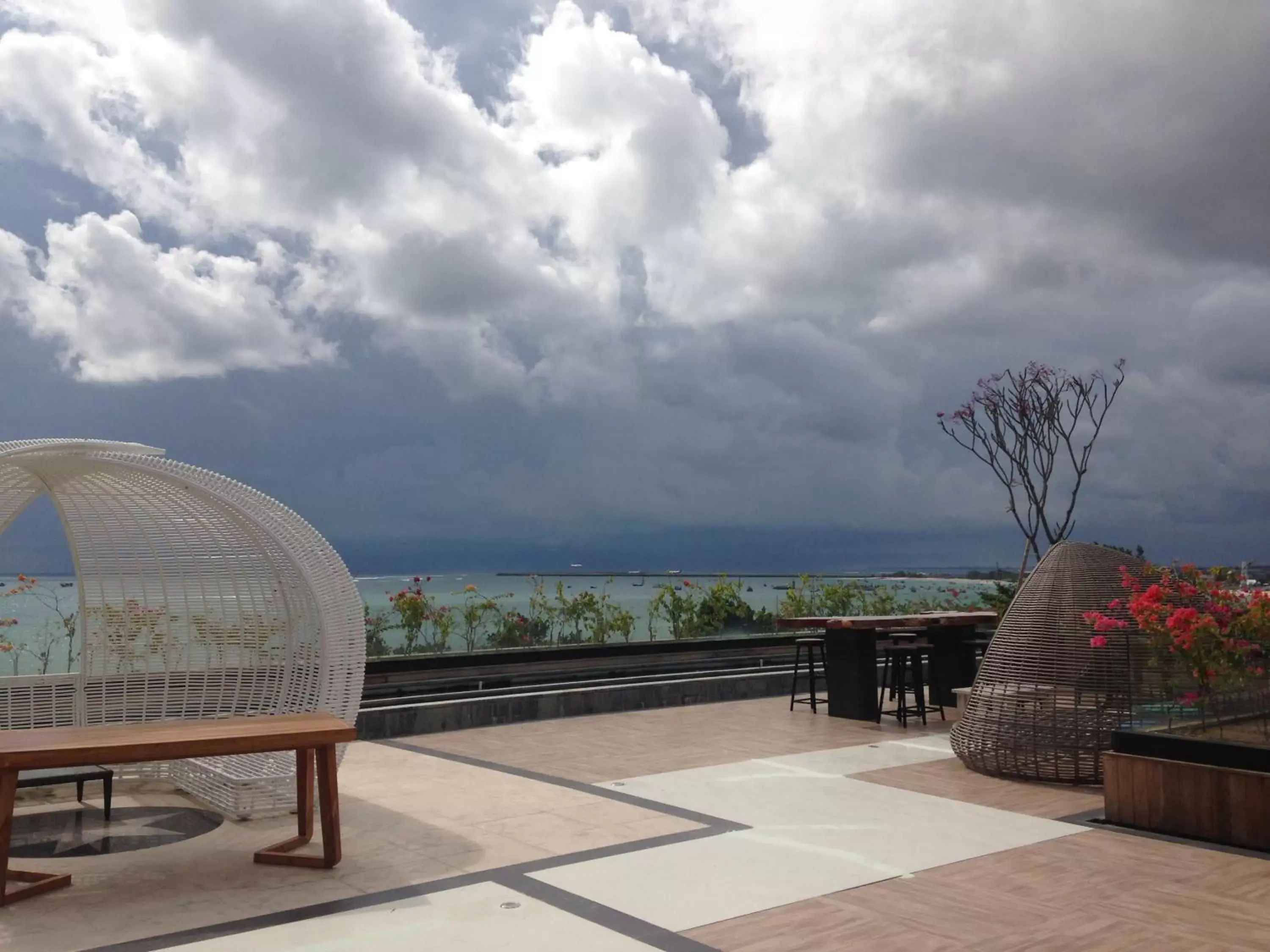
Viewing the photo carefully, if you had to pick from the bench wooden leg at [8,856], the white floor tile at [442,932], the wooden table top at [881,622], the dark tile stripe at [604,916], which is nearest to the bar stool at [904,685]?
the wooden table top at [881,622]

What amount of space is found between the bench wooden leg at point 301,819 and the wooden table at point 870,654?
4.82 meters

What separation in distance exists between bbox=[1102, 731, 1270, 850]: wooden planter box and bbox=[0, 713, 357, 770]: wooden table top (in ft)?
12.8

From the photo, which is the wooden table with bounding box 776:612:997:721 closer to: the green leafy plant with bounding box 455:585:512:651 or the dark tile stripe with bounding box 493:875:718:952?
the green leafy plant with bounding box 455:585:512:651

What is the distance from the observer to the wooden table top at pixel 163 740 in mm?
4289

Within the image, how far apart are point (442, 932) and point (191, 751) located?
1438mm

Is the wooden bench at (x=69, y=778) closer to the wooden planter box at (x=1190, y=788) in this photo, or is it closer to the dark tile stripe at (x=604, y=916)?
the dark tile stripe at (x=604, y=916)

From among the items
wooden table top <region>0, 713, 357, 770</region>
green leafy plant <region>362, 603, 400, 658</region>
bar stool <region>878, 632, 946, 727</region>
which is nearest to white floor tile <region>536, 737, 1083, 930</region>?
wooden table top <region>0, 713, 357, 770</region>

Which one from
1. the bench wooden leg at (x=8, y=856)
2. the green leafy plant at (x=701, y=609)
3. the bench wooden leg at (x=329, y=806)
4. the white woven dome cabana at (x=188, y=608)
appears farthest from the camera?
the green leafy plant at (x=701, y=609)

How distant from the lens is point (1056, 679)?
6.43 m

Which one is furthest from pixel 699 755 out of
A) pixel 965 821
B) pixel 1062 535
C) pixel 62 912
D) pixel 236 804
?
pixel 1062 535

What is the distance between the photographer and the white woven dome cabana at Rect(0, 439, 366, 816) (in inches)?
243

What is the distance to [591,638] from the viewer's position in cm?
1275

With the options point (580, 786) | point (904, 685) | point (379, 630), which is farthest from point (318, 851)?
point (379, 630)

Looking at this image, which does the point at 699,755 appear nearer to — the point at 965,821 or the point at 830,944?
the point at 965,821
